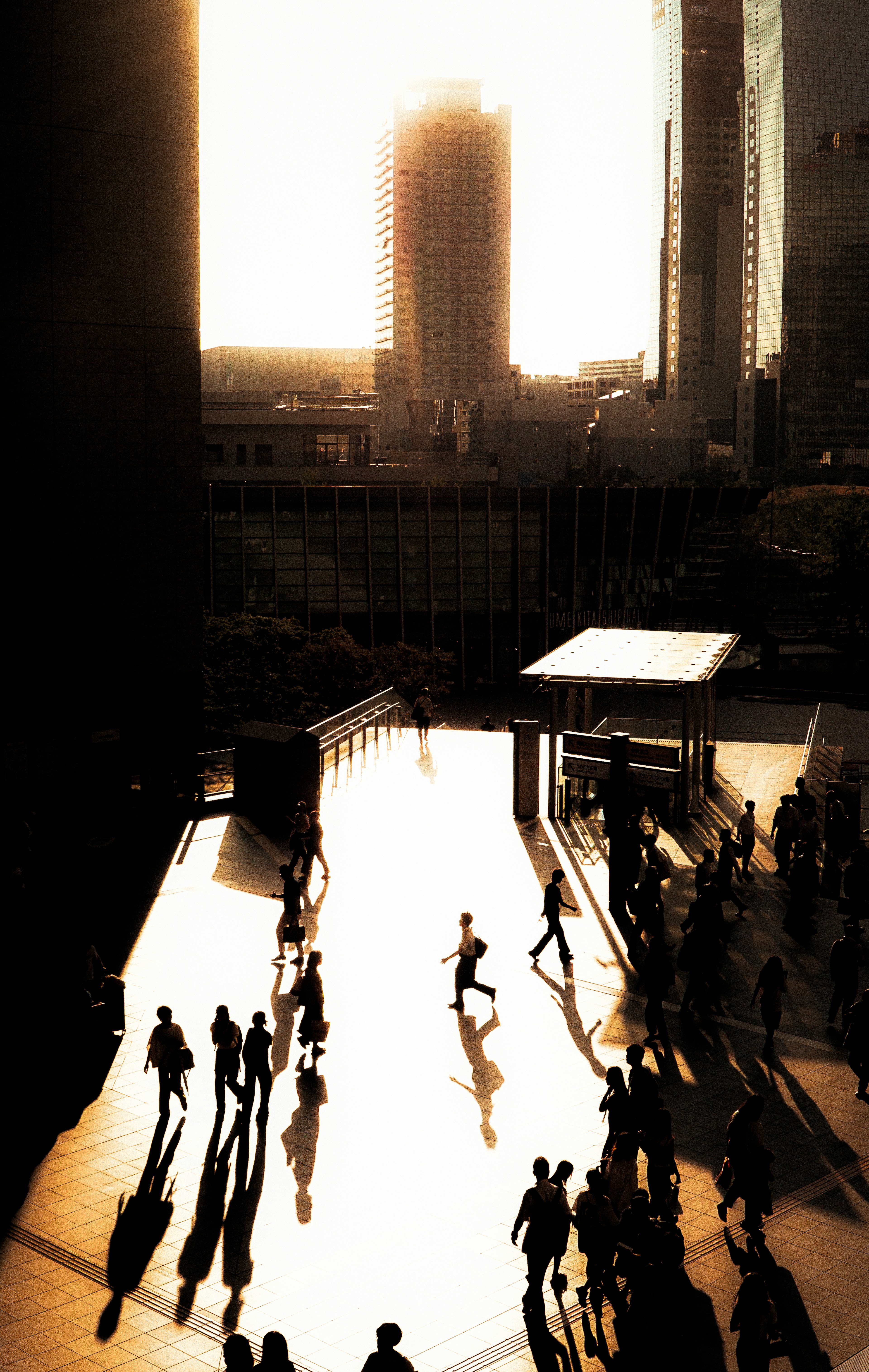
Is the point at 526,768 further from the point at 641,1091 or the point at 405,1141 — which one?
the point at 641,1091

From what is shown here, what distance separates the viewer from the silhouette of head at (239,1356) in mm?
6664

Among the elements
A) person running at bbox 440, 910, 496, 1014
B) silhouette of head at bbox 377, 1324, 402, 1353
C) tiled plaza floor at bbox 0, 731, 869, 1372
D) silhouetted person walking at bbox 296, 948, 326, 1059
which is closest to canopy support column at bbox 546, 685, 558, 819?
tiled plaza floor at bbox 0, 731, 869, 1372

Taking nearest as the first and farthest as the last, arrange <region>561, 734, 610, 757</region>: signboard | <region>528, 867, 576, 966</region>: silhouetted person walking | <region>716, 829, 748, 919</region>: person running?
1. <region>528, 867, 576, 966</region>: silhouetted person walking
2. <region>716, 829, 748, 919</region>: person running
3. <region>561, 734, 610, 757</region>: signboard

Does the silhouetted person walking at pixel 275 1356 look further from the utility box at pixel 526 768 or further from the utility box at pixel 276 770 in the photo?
the utility box at pixel 526 768

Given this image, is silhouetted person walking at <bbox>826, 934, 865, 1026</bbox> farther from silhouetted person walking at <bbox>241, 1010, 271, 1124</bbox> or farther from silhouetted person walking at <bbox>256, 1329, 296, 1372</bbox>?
silhouetted person walking at <bbox>256, 1329, 296, 1372</bbox>

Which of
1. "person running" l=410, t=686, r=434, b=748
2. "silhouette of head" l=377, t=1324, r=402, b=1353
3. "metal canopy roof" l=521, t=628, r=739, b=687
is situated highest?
"metal canopy roof" l=521, t=628, r=739, b=687

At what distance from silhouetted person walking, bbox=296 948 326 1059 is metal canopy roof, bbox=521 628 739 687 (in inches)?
462

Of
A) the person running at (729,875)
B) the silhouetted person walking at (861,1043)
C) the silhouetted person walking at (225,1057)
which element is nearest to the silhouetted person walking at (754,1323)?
the silhouetted person walking at (861,1043)

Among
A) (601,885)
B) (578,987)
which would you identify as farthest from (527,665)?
(578,987)

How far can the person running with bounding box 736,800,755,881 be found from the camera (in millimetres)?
20625

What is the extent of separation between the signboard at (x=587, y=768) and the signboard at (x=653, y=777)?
0.43m

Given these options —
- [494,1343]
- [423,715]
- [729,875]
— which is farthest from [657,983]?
[423,715]

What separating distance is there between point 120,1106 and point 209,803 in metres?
14.5

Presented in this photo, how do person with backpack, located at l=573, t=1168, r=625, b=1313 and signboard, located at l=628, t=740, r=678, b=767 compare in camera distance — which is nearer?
person with backpack, located at l=573, t=1168, r=625, b=1313
